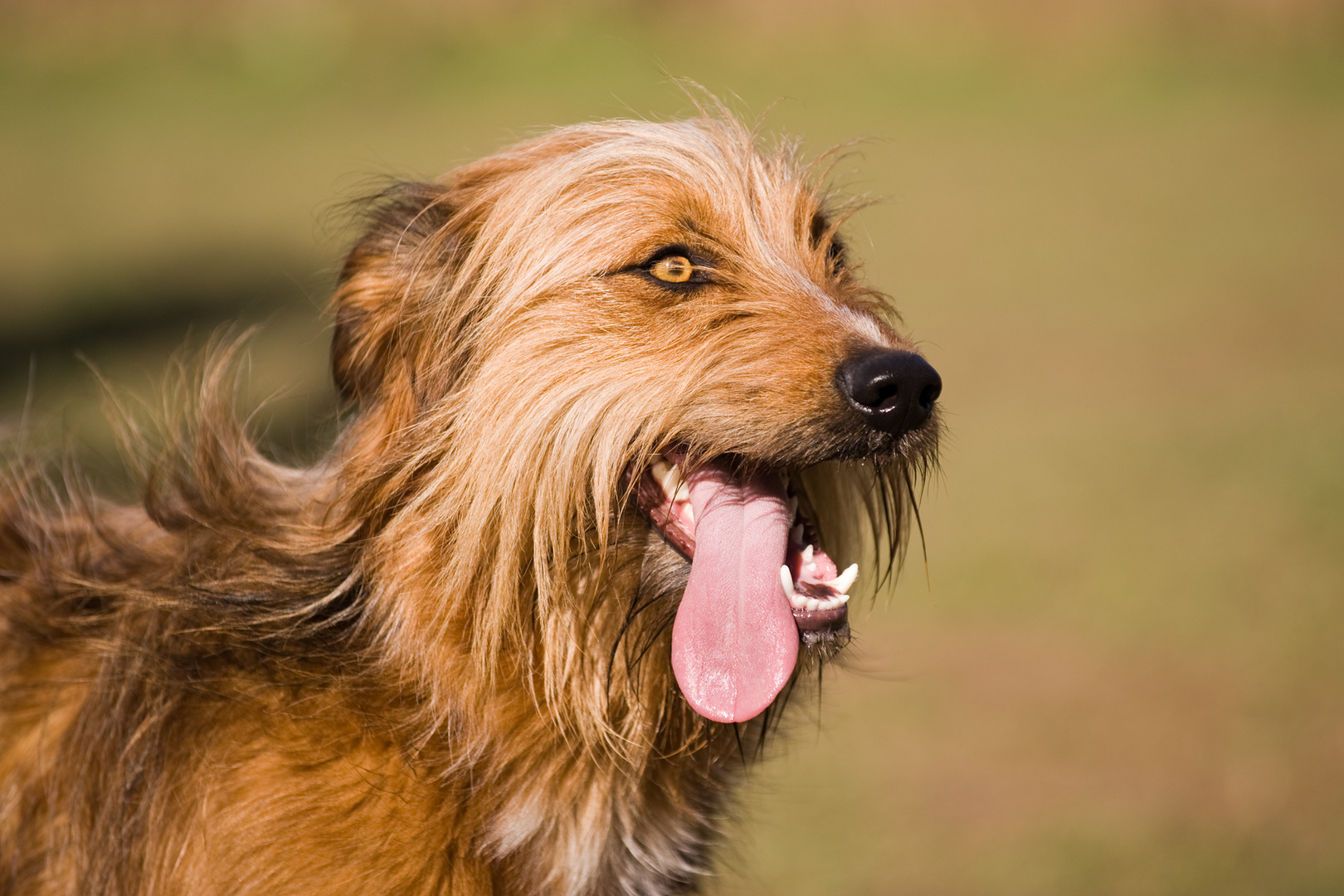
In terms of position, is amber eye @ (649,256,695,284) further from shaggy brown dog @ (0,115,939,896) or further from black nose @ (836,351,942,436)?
black nose @ (836,351,942,436)

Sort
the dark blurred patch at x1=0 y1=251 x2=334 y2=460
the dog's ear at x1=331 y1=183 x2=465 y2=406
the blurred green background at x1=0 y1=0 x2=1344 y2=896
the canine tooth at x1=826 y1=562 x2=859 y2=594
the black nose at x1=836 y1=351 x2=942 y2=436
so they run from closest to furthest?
1. the black nose at x1=836 y1=351 x2=942 y2=436
2. the canine tooth at x1=826 y1=562 x2=859 y2=594
3. the dog's ear at x1=331 y1=183 x2=465 y2=406
4. the blurred green background at x1=0 y1=0 x2=1344 y2=896
5. the dark blurred patch at x1=0 y1=251 x2=334 y2=460

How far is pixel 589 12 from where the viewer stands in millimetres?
20156

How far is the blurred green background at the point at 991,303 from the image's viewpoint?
4.26 metres

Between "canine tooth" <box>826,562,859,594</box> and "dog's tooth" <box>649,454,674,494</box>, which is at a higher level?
"dog's tooth" <box>649,454,674,494</box>

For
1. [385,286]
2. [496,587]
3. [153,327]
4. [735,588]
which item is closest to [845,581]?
[735,588]

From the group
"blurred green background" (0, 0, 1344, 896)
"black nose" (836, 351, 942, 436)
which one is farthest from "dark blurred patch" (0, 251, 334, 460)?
"black nose" (836, 351, 942, 436)

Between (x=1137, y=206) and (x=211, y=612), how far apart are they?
12.7m

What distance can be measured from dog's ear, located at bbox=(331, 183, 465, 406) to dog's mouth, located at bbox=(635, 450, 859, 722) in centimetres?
56

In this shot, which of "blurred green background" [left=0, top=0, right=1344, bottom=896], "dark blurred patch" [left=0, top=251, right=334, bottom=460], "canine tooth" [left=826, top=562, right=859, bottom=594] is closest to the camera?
"canine tooth" [left=826, top=562, right=859, bottom=594]

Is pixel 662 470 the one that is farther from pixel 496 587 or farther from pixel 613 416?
pixel 496 587

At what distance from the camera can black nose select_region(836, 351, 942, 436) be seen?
83.4 inches

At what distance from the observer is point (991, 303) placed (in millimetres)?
10352

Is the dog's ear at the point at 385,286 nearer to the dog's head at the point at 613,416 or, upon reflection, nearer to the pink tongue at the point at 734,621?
the dog's head at the point at 613,416

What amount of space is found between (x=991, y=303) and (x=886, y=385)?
8.62 m
